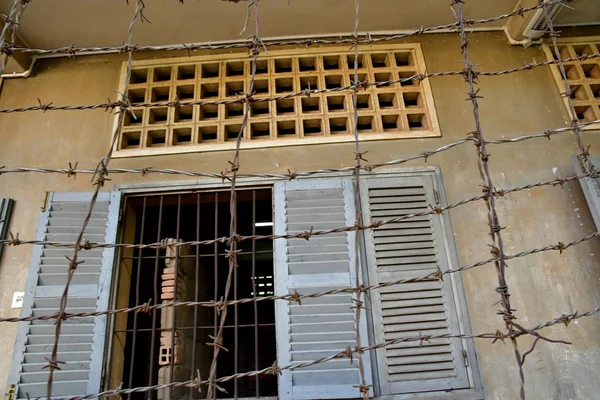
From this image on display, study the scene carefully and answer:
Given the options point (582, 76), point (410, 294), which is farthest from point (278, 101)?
point (582, 76)

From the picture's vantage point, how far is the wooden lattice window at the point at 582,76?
350 centimetres

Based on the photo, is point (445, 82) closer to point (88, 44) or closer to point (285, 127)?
point (285, 127)

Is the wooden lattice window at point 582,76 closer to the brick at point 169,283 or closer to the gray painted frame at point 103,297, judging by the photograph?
the brick at point 169,283

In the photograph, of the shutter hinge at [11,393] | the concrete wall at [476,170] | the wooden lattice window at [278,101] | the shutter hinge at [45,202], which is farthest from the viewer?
the wooden lattice window at [278,101]

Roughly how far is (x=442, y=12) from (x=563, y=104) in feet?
3.71

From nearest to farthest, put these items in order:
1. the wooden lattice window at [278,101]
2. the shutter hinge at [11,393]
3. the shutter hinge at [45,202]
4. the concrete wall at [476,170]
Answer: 1. the shutter hinge at [11,393]
2. the concrete wall at [476,170]
3. the shutter hinge at [45,202]
4. the wooden lattice window at [278,101]

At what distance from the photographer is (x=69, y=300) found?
2.82m

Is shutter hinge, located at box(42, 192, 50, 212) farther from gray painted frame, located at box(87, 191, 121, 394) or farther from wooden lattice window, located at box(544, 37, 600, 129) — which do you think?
wooden lattice window, located at box(544, 37, 600, 129)

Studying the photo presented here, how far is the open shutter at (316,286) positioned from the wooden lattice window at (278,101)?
502mm

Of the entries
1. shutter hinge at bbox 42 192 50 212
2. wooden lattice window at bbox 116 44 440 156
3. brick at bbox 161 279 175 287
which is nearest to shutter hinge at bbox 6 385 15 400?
brick at bbox 161 279 175 287

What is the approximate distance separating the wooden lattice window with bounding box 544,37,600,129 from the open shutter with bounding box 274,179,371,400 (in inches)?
73.8

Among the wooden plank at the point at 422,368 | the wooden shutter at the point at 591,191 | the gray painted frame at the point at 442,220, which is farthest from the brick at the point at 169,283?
the wooden shutter at the point at 591,191

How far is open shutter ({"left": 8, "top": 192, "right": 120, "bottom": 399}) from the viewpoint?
2.63 metres

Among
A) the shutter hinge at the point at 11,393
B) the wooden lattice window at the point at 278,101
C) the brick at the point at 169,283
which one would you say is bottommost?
the shutter hinge at the point at 11,393
